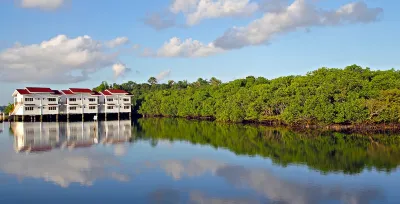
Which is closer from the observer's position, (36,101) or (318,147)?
(318,147)

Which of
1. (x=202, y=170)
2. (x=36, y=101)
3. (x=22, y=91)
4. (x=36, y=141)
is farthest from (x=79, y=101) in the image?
(x=202, y=170)

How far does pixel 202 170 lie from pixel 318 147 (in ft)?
31.1

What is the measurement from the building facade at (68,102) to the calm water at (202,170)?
65.9 feet

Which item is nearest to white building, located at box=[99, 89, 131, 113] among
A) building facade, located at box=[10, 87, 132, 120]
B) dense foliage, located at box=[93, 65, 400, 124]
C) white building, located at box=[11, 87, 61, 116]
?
building facade, located at box=[10, 87, 132, 120]

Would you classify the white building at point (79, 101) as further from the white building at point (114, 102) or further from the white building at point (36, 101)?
the white building at point (114, 102)

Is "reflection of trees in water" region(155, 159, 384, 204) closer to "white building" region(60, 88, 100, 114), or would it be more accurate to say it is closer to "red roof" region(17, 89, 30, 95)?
"red roof" region(17, 89, 30, 95)

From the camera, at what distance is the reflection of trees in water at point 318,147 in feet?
59.4

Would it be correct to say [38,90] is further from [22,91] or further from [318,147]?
[318,147]

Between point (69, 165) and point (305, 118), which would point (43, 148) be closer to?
point (69, 165)

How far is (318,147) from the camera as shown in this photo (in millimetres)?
22953

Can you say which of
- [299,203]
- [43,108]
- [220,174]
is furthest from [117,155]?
[43,108]

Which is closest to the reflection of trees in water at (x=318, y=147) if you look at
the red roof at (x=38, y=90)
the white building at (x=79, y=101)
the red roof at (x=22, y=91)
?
the red roof at (x=22, y=91)

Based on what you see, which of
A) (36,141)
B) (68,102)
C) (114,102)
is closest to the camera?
(36,141)

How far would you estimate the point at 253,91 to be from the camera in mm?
41781
